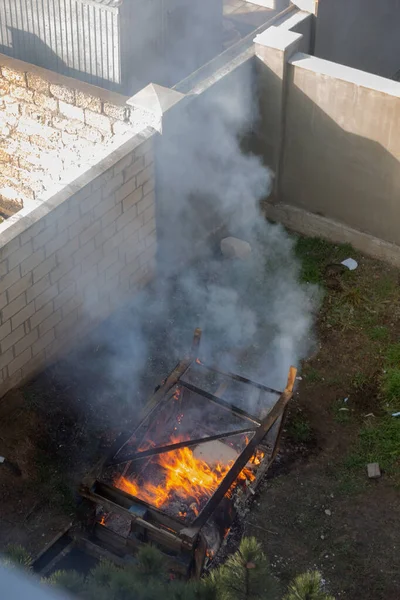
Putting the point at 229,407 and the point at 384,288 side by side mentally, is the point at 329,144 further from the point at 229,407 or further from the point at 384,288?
the point at 229,407

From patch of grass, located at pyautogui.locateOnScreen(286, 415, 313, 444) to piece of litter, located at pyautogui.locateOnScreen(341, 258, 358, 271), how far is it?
272 cm

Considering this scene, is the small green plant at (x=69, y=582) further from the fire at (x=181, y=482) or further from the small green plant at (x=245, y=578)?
the fire at (x=181, y=482)

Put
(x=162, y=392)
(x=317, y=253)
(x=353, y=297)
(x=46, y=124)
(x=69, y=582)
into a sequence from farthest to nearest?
1. (x=317, y=253)
2. (x=353, y=297)
3. (x=46, y=124)
4. (x=162, y=392)
5. (x=69, y=582)

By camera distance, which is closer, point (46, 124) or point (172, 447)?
point (172, 447)

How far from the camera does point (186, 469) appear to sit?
8.02m

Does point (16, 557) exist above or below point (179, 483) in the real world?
above

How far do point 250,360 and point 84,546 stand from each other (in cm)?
311

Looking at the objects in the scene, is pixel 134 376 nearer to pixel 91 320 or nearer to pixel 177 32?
pixel 91 320

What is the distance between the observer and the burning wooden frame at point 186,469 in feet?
23.4

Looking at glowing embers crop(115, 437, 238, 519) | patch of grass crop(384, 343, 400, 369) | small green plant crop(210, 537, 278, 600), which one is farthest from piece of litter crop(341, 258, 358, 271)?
small green plant crop(210, 537, 278, 600)

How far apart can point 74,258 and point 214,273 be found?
2.48m

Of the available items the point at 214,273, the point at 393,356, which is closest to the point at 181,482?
the point at 393,356

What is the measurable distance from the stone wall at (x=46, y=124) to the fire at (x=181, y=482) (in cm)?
342

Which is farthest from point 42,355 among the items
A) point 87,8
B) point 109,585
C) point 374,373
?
point 109,585
